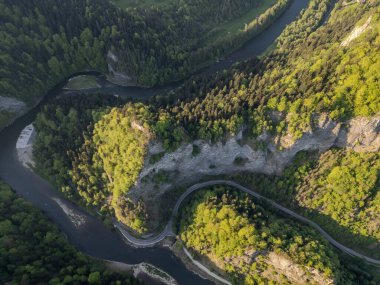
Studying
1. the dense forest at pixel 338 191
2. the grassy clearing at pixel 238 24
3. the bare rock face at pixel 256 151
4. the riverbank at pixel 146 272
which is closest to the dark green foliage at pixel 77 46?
the grassy clearing at pixel 238 24

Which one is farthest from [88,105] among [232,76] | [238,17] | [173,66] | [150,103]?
[238,17]

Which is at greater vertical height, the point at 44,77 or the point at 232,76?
the point at 232,76

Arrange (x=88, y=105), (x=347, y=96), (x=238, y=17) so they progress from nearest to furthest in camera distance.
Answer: (x=347, y=96) → (x=88, y=105) → (x=238, y=17)

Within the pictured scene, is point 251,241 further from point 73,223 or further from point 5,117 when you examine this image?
point 5,117

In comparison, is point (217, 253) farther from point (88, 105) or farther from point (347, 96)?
point (88, 105)

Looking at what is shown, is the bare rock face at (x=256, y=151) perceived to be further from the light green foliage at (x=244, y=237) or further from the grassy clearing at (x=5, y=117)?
the grassy clearing at (x=5, y=117)

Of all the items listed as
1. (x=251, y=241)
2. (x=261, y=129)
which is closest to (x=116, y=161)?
(x=261, y=129)
